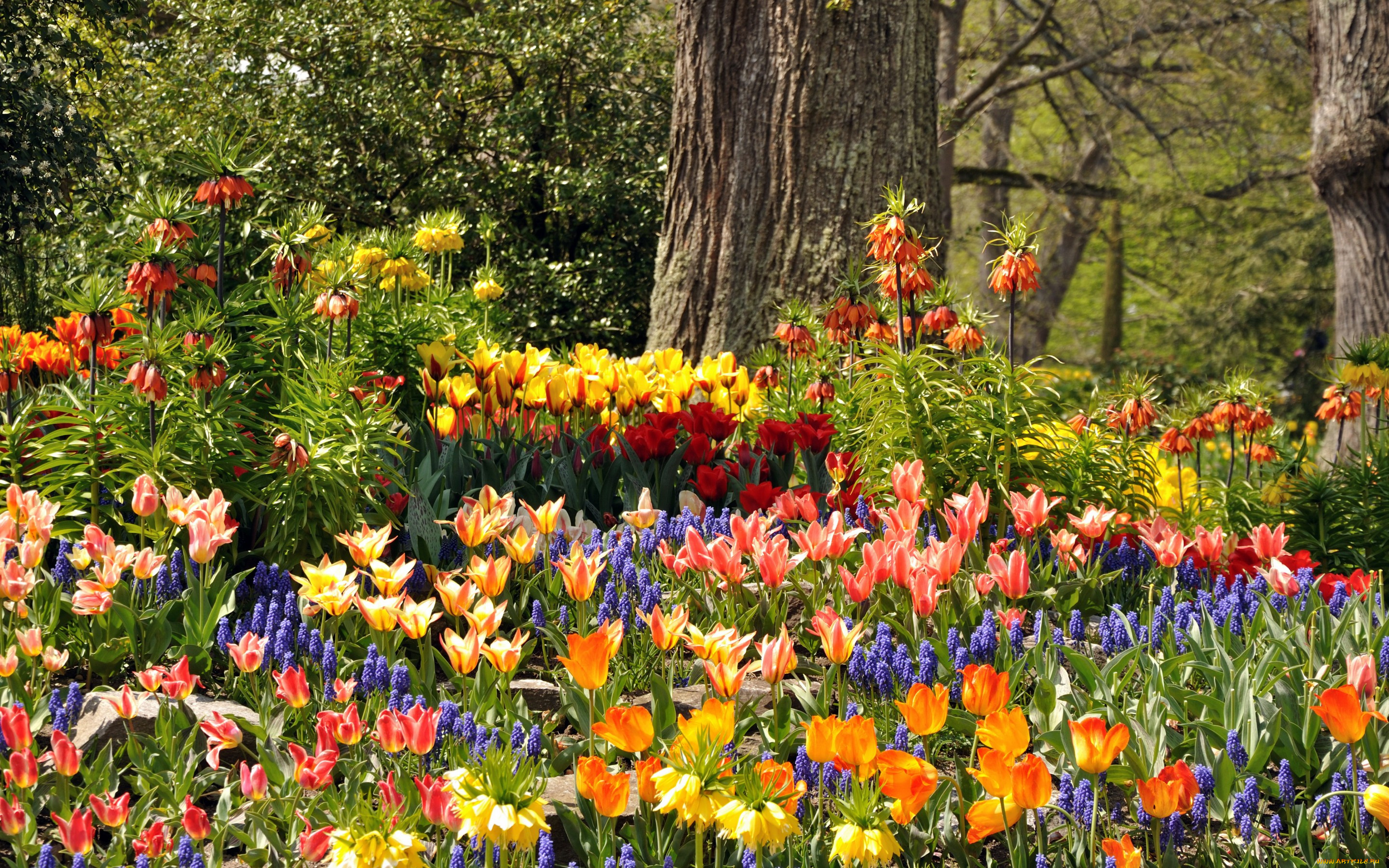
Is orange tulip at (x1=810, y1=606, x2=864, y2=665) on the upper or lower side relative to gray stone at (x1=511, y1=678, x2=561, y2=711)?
upper

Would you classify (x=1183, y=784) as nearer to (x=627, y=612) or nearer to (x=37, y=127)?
(x=627, y=612)

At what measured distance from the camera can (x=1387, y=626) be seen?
277 cm

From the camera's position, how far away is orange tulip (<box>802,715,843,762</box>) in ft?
6.72

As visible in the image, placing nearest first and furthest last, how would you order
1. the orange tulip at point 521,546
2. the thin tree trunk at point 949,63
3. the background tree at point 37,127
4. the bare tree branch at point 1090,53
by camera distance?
the orange tulip at point 521,546 < the background tree at point 37,127 < the bare tree branch at point 1090,53 < the thin tree trunk at point 949,63

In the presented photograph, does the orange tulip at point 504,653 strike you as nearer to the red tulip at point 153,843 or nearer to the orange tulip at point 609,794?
the orange tulip at point 609,794

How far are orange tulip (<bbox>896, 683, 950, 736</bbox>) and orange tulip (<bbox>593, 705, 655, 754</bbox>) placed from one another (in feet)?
1.53

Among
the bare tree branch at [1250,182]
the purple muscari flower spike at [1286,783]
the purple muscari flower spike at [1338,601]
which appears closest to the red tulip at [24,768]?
the purple muscari flower spike at [1286,783]

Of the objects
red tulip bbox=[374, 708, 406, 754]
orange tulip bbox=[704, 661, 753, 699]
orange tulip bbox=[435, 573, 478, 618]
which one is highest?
orange tulip bbox=[435, 573, 478, 618]

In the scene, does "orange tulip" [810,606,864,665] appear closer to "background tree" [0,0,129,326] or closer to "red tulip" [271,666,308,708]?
"red tulip" [271,666,308,708]

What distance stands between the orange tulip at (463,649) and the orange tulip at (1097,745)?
118 centimetres

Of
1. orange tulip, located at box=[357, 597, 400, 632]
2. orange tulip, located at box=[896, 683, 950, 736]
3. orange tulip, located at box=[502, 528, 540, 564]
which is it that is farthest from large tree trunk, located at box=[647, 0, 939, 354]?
orange tulip, located at box=[896, 683, 950, 736]

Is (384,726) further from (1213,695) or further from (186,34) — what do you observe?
(186,34)

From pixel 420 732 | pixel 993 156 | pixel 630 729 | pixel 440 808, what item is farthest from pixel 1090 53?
pixel 440 808

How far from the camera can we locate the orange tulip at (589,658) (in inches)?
90.3
